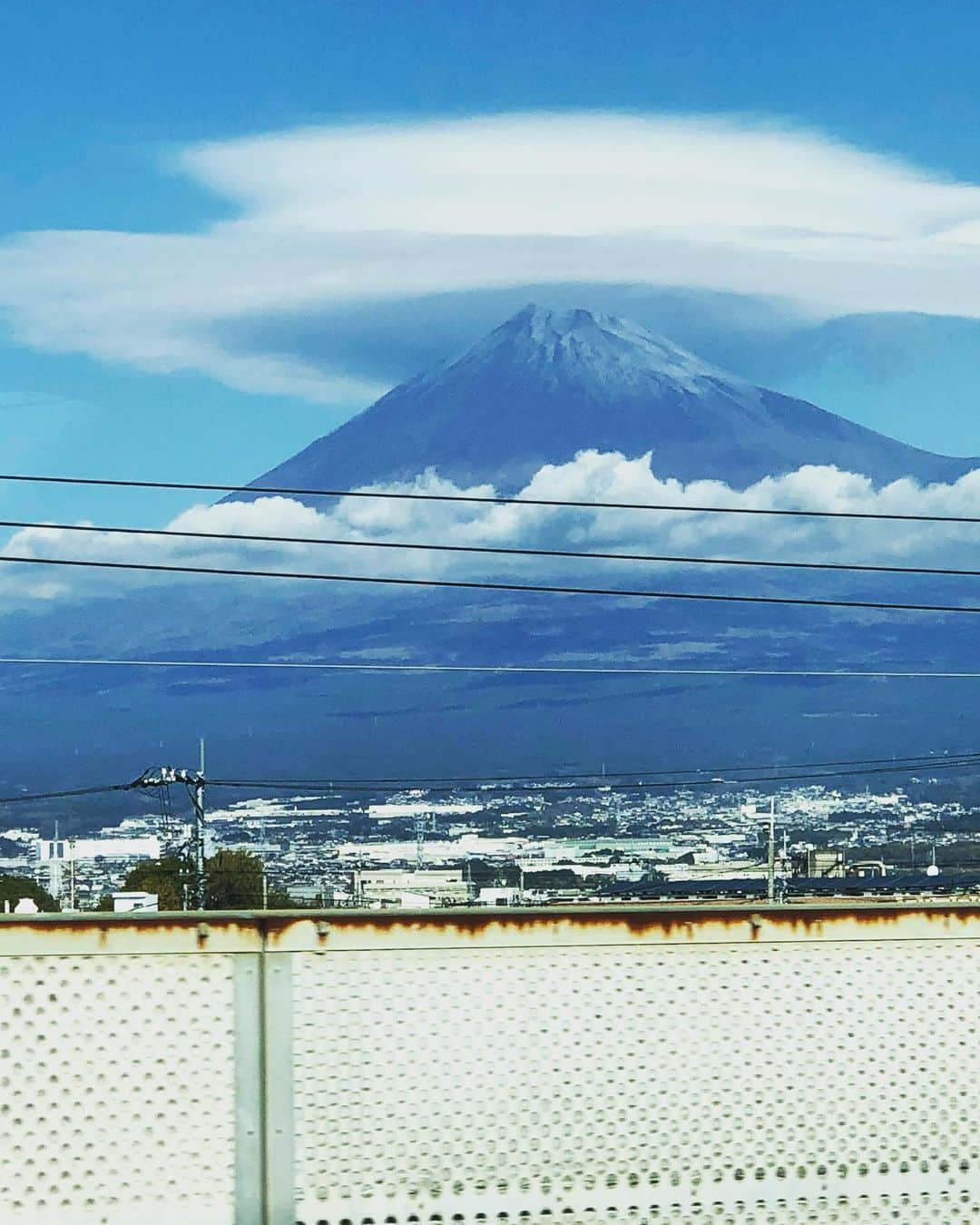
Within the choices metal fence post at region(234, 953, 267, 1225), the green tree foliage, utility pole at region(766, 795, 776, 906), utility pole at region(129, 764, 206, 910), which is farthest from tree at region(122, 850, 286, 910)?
metal fence post at region(234, 953, 267, 1225)

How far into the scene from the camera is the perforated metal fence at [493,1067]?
4848 mm

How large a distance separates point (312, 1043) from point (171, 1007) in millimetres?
365

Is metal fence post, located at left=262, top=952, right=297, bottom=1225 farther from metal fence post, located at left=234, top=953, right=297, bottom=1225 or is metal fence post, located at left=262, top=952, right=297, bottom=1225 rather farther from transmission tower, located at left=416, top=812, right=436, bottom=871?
transmission tower, located at left=416, top=812, right=436, bottom=871

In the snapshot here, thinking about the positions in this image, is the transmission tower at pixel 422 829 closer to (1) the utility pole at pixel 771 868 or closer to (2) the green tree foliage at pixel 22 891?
(2) the green tree foliage at pixel 22 891

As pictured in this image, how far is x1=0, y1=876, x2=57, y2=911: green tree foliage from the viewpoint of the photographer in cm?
8388

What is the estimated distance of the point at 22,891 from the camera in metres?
85.8

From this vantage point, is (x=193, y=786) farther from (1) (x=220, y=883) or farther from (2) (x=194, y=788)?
(1) (x=220, y=883)

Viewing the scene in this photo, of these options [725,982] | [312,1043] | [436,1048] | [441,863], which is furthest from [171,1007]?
[441,863]

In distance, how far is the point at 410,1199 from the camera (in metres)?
4.97

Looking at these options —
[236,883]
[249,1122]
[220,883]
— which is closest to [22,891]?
[220,883]

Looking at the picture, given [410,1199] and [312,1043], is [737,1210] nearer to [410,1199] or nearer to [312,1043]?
[410,1199]

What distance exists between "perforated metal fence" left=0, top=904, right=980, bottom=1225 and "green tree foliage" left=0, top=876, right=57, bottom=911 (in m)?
79.8

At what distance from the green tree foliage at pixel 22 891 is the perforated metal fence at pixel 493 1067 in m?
79.8

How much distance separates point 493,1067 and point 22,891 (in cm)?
8399
